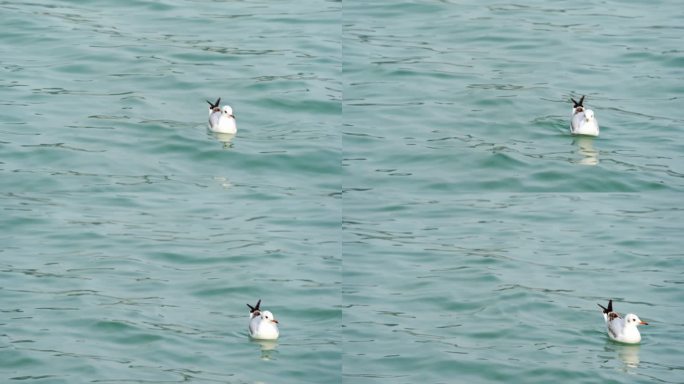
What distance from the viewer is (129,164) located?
15.1 m

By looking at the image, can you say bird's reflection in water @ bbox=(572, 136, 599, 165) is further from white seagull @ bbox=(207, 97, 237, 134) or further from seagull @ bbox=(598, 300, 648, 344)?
white seagull @ bbox=(207, 97, 237, 134)

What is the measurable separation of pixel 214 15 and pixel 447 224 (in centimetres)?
463

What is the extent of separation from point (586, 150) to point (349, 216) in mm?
2457

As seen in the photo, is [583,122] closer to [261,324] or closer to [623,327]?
[623,327]

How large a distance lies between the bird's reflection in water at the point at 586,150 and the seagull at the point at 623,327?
5.25 ft

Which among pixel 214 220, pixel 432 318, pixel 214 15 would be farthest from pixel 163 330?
pixel 214 15

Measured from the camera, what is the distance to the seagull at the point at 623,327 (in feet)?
46.0

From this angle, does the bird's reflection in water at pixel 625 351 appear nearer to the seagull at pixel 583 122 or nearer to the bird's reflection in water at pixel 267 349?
the seagull at pixel 583 122

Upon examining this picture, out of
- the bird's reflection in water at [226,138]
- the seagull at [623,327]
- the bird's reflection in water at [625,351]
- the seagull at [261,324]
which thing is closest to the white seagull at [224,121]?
the bird's reflection in water at [226,138]

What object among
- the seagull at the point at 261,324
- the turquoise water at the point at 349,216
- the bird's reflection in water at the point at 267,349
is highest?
the turquoise water at the point at 349,216

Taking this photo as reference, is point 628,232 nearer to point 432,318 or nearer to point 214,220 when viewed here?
point 432,318

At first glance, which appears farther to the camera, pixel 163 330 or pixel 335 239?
pixel 335 239

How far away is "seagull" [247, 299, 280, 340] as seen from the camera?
13945 millimetres

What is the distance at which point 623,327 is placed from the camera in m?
14.0
